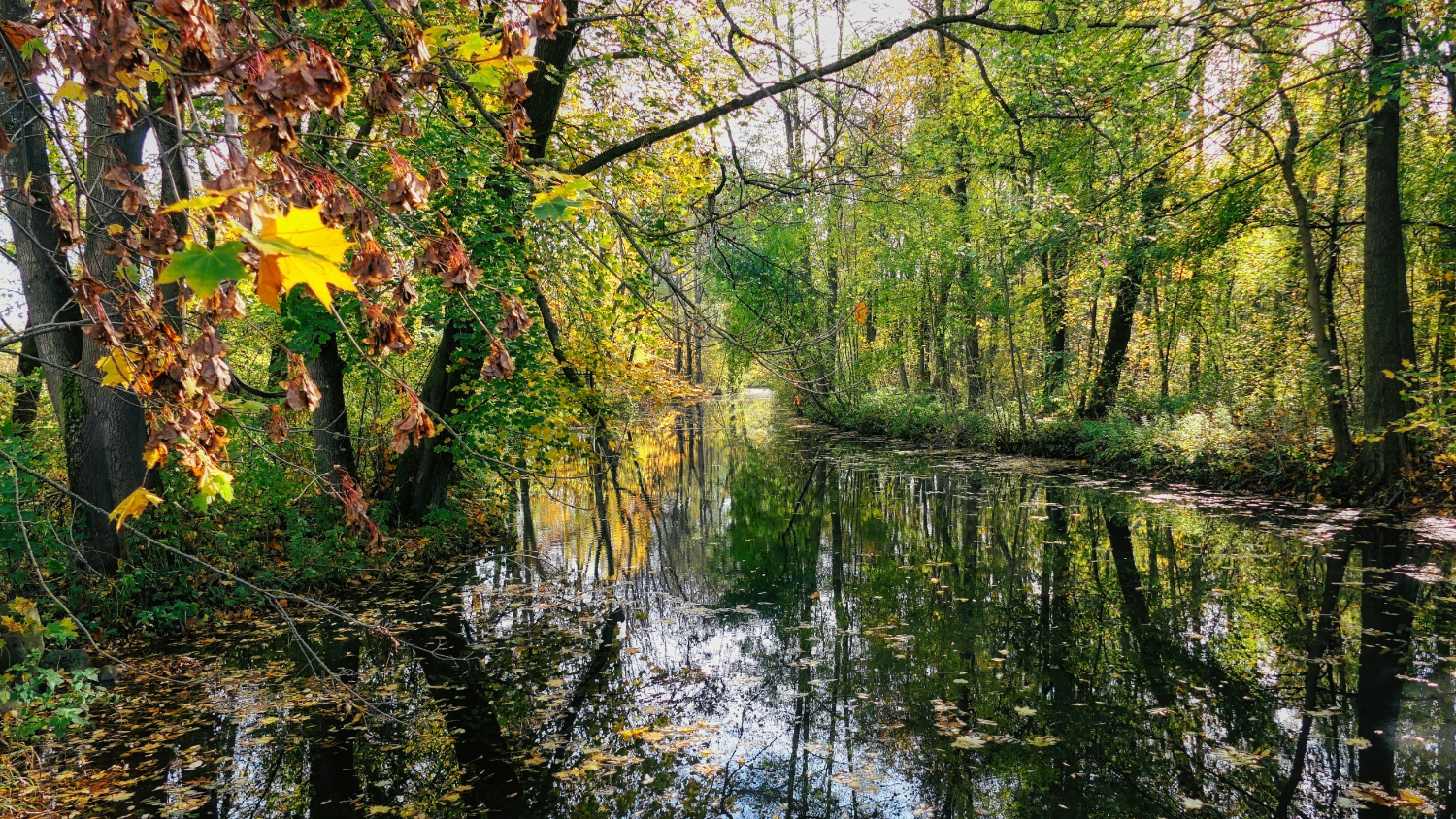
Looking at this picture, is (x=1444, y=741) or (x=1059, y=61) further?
(x=1059, y=61)

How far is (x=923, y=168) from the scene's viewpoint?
4.79 m

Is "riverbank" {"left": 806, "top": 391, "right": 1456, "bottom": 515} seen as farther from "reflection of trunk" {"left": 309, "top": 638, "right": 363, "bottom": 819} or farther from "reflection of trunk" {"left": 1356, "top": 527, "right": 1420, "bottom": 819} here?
"reflection of trunk" {"left": 309, "top": 638, "right": 363, "bottom": 819}

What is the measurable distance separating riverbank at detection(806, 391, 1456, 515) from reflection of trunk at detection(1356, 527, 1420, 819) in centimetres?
165

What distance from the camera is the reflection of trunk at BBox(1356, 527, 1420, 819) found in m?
3.72

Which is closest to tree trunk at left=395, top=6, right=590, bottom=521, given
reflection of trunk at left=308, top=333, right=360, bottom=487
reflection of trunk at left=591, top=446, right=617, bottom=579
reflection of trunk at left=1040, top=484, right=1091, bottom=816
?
reflection of trunk at left=308, top=333, right=360, bottom=487

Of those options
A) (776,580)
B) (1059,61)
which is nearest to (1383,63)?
(1059,61)

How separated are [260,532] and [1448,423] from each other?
13.1 m

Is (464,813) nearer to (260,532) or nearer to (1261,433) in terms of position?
(260,532)

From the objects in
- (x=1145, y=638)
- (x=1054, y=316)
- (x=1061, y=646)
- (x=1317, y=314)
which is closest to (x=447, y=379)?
(x=1061, y=646)

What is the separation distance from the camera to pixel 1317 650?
5145 millimetres

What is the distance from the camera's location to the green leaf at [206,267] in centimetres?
87

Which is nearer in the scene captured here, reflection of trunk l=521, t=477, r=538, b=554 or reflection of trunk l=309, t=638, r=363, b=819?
reflection of trunk l=309, t=638, r=363, b=819

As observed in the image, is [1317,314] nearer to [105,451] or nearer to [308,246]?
[308,246]

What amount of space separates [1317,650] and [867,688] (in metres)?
3.39
